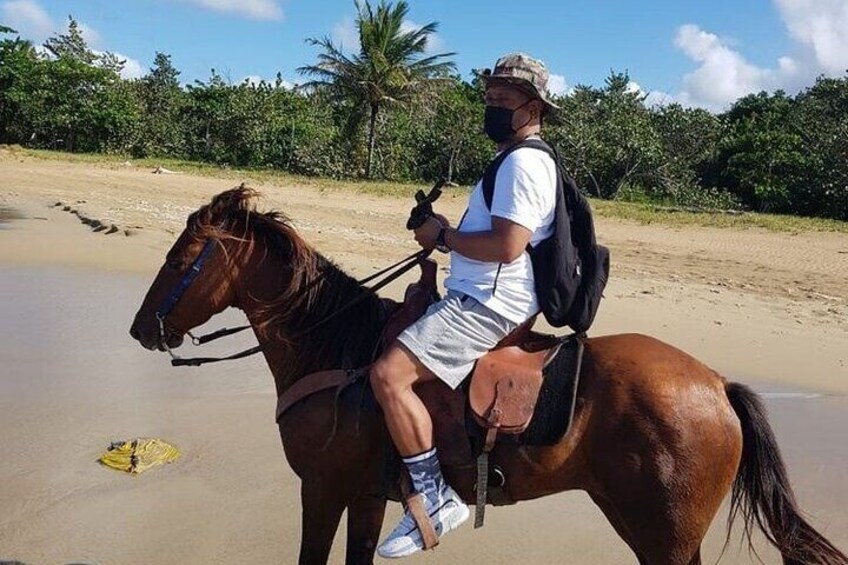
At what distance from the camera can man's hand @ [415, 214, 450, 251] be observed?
314 centimetres

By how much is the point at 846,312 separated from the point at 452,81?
2543 cm

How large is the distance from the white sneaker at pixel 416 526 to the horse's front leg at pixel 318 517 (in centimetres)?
28

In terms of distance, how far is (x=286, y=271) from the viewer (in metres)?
3.55

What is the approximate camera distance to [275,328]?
355 centimetres

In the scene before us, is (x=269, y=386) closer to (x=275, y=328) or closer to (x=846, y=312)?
(x=275, y=328)

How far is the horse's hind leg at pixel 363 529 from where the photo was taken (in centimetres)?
366

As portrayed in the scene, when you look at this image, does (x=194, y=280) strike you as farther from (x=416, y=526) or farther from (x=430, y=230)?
(x=416, y=526)

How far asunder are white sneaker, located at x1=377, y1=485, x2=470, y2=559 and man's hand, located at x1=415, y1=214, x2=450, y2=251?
98 cm

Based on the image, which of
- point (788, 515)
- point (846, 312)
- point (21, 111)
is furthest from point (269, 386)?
point (21, 111)

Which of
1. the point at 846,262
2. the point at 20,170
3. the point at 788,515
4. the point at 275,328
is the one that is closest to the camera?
the point at 788,515

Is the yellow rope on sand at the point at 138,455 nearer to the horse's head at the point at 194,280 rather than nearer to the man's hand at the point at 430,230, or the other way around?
the horse's head at the point at 194,280

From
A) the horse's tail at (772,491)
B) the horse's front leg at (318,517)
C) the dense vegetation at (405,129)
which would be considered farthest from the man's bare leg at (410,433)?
Answer: the dense vegetation at (405,129)

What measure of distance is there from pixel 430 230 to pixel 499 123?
505mm

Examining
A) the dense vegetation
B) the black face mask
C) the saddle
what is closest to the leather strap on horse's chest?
the saddle
